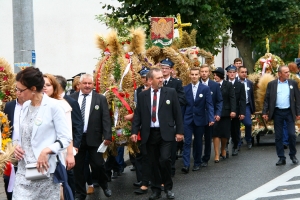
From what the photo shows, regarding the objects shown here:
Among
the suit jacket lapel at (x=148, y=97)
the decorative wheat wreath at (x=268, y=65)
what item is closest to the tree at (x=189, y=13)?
the decorative wheat wreath at (x=268, y=65)

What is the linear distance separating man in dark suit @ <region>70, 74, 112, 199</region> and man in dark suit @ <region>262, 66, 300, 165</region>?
13.5 ft

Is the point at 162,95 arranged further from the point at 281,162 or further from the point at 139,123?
the point at 281,162

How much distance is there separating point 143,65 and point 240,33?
18.0 metres

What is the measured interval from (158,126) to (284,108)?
3.82 m

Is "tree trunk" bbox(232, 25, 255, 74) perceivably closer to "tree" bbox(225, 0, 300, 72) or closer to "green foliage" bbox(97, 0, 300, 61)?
"tree" bbox(225, 0, 300, 72)

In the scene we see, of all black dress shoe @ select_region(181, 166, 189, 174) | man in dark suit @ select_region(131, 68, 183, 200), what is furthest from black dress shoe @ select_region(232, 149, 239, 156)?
man in dark suit @ select_region(131, 68, 183, 200)

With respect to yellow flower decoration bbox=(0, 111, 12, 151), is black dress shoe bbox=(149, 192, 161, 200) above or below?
below

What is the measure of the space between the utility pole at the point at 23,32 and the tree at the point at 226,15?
25.5ft

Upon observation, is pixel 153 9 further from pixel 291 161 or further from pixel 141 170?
pixel 141 170

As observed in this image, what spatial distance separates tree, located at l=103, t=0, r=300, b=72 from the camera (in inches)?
755

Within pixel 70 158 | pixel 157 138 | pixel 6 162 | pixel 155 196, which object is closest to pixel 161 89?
pixel 157 138

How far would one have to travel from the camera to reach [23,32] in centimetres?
1108

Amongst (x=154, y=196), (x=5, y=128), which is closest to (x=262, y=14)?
(x=154, y=196)

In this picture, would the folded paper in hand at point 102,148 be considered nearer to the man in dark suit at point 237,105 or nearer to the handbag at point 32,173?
the handbag at point 32,173
